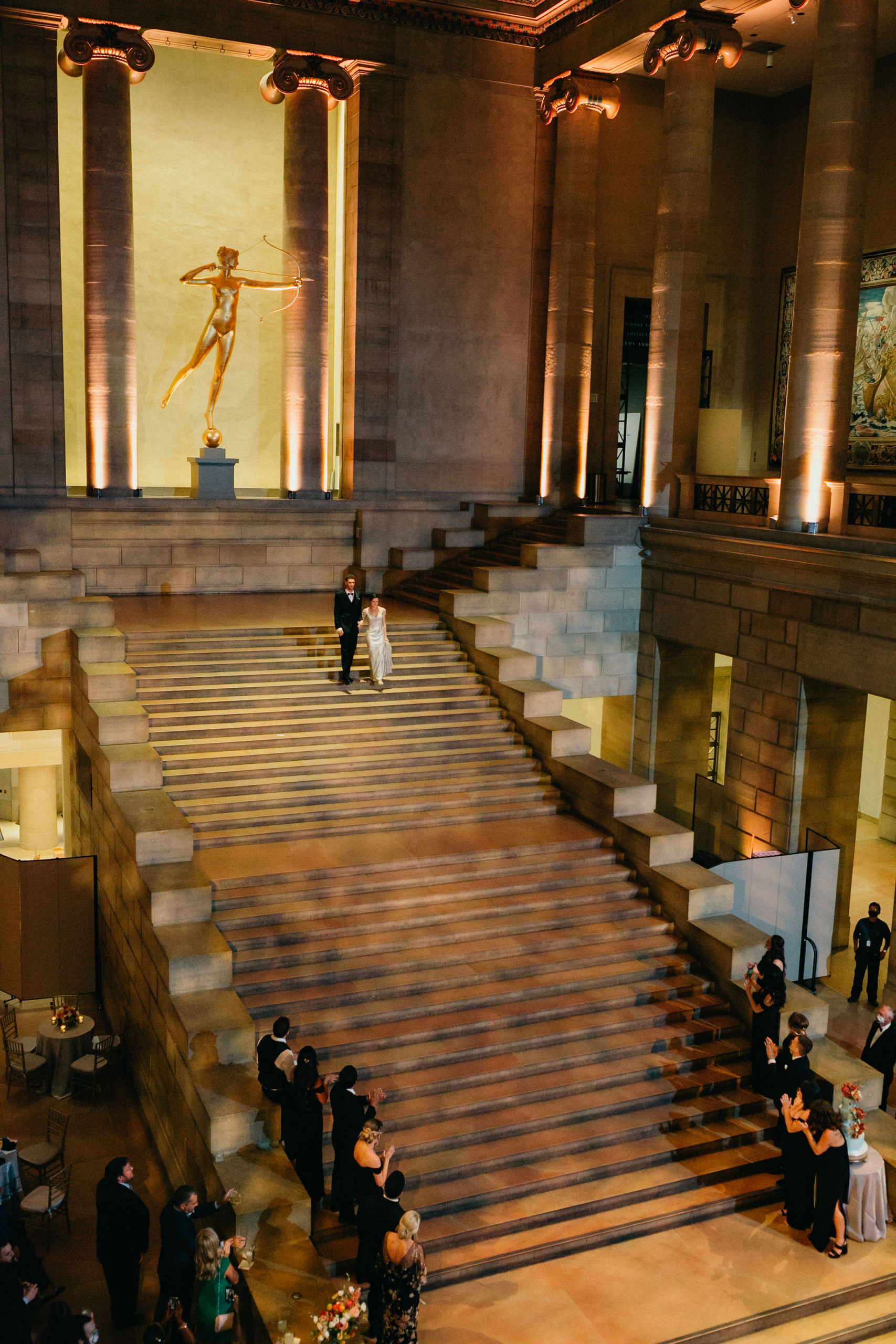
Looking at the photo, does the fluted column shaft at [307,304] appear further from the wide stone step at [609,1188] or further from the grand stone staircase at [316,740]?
the wide stone step at [609,1188]

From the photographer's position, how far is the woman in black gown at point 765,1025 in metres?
10.7

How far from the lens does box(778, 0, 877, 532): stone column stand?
15172mm

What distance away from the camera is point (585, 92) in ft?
69.1

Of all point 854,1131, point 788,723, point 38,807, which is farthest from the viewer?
point 38,807

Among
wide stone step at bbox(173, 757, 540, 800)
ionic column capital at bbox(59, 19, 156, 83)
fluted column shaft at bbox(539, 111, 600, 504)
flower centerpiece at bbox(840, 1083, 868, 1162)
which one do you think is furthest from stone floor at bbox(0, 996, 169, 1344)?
ionic column capital at bbox(59, 19, 156, 83)

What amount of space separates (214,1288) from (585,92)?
19.9m

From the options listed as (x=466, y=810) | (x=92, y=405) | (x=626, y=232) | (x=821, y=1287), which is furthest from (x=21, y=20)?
(x=821, y=1287)

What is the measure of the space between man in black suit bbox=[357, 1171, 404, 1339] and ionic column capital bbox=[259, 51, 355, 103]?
18.2 metres

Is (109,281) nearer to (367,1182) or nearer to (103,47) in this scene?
(103,47)

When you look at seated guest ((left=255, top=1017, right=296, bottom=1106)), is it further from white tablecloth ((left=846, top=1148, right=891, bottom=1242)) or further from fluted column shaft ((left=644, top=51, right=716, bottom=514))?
fluted column shaft ((left=644, top=51, right=716, bottom=514))

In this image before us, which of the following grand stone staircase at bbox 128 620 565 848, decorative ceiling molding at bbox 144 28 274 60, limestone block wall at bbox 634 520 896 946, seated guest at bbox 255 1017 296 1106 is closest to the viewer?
seated guest at bbox 255 1017 296 1106

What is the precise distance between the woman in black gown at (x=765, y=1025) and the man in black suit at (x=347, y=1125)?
12.5ft

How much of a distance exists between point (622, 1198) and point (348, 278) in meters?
16.7

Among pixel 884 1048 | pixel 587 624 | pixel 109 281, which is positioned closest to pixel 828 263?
pixel 587 624
